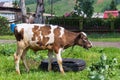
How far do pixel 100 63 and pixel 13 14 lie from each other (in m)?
43.2

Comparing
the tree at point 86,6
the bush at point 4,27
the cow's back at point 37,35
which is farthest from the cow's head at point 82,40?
the tree at point 86,6

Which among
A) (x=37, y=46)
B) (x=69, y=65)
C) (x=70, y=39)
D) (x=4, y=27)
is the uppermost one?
(x=70, y=39)

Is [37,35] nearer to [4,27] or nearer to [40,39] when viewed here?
[40,39]

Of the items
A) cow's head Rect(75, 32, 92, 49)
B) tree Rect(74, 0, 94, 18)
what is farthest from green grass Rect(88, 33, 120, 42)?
tree Rect(74, 0, 94, 18)

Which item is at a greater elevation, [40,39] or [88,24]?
[40,39]

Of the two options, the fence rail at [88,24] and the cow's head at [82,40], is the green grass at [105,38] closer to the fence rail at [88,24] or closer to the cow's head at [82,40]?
the fence rail at [88,24]

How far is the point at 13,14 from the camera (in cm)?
5238

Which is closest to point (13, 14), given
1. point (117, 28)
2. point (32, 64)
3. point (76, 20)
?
point (76, 20)

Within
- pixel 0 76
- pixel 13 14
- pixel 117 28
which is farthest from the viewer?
pixel 13 14

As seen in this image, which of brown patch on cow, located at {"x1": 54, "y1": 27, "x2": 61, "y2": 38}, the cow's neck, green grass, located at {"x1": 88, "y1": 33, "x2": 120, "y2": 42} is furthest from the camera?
green grass, located at {"x1": 88, "y1": 33, "x2": 120, "y2": 42}

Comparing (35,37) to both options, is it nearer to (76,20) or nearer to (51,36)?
(51,36)

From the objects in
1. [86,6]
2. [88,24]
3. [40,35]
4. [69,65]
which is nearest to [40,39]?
[40,35]

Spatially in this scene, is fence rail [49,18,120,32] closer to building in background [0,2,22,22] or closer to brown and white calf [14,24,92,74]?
building in background [0,2,22,22]

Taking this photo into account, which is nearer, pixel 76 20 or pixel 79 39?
pixel 79 39
